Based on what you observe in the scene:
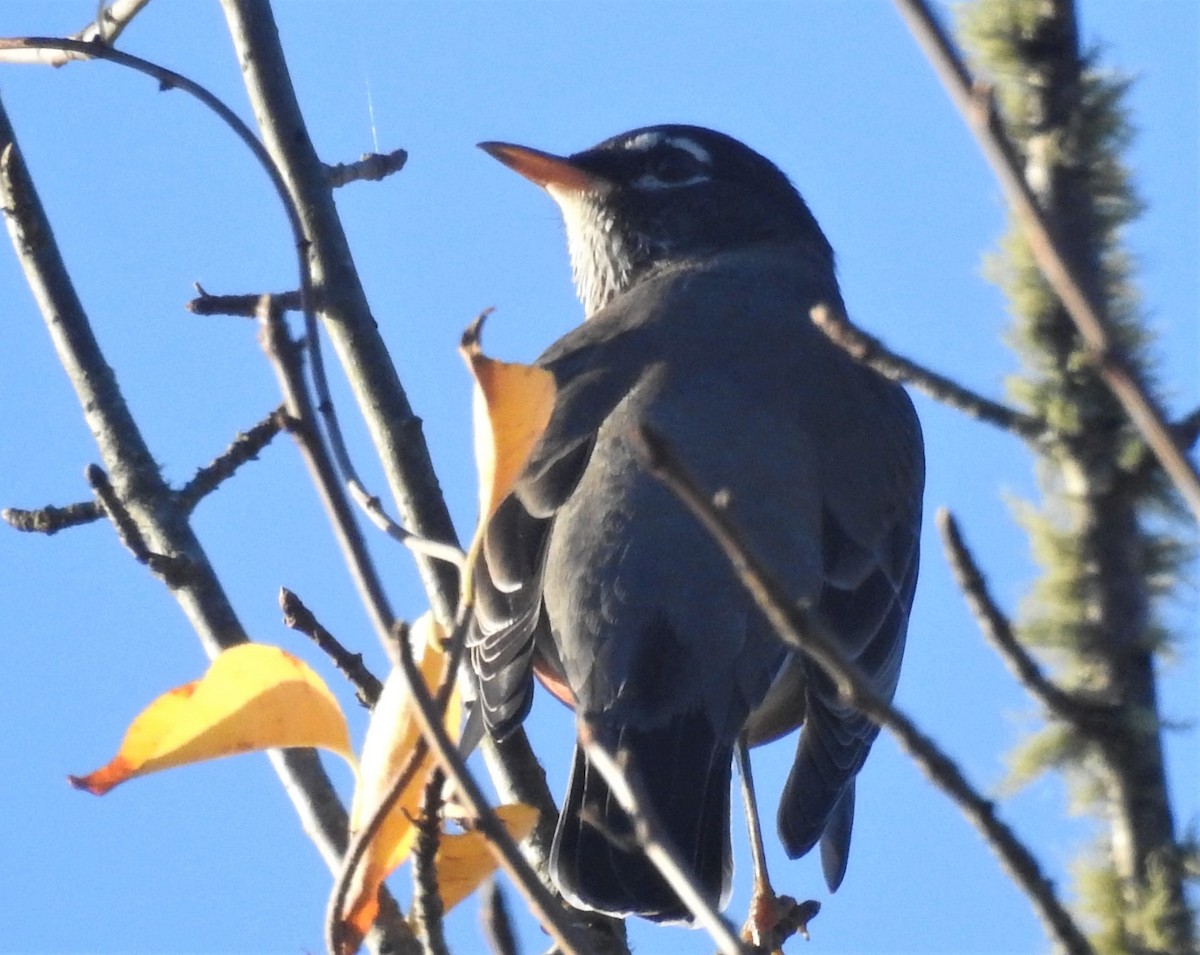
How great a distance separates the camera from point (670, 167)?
587 cm

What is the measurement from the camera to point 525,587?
3711 millimetres

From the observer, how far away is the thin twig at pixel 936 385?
1526 mm

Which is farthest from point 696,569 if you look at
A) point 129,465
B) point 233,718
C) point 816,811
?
point 233,718

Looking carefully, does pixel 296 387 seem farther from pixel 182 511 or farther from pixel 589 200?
pixel 589 200

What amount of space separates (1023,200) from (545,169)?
4558 mm

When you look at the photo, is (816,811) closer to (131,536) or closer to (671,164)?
(131,536)

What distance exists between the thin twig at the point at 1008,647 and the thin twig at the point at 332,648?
1371 millimetres

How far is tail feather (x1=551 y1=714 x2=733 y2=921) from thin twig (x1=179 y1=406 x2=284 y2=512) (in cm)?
80

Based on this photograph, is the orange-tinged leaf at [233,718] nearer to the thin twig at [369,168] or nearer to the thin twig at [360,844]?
the thin twig at [360,844]

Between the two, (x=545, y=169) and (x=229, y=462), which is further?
(x=545, y=169)

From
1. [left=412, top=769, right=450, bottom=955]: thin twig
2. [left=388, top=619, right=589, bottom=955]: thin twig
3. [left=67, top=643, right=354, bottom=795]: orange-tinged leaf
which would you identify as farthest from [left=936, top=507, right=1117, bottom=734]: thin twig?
[left=67, top=643, right=354, bottom=795]: orange-tinged leaf

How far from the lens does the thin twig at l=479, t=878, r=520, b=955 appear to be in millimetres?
1906

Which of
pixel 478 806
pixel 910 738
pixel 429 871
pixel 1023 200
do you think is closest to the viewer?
pixel 1023 200

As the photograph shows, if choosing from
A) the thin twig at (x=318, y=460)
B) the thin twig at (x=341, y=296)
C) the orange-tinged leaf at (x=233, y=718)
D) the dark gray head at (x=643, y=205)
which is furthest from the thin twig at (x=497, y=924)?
the dark gray head at (x=643, y=205)
